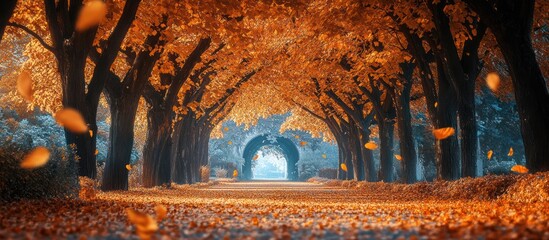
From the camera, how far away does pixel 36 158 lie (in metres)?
10.8

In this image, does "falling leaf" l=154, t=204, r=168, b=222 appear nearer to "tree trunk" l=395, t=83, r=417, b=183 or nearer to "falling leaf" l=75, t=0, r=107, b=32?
"falling leaf" l=75, t=0, r=107, b=32

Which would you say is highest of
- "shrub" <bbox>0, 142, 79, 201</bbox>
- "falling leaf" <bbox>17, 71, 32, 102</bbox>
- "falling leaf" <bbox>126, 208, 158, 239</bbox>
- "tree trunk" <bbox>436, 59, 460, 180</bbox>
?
"falling leaf" <bbox>17, 71, 32, 102</bbox>

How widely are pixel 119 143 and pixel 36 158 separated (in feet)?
26.5

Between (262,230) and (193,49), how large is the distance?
52.3 feet

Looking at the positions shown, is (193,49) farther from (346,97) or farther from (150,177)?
(346,97)

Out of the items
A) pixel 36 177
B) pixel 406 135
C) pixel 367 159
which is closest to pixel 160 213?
pixel 36 177

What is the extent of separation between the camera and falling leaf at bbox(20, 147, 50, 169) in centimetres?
1051

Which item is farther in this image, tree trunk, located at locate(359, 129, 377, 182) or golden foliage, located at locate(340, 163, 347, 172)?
golden foliage, located at locate(340, 163, 347, 172)

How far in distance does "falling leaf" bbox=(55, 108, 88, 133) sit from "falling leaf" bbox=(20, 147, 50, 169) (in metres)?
3.35

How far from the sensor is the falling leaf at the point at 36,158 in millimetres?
10508

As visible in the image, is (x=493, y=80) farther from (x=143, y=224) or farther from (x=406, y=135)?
(x=143, y=224)

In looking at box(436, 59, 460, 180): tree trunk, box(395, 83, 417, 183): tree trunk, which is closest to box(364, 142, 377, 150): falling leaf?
box(395, 83, 417, 183): tree trunk

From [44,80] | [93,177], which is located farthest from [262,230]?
[44,80]

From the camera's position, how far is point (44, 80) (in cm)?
2553
